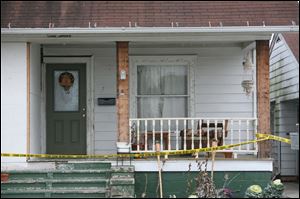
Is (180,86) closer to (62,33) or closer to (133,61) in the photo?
(133,61)

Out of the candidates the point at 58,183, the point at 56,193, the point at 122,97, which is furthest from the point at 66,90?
the point at 56,193

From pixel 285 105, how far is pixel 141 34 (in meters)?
6.73

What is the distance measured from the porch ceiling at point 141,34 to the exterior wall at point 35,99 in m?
0.62

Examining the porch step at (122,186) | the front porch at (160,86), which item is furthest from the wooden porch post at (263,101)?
the porch step at (122,186)

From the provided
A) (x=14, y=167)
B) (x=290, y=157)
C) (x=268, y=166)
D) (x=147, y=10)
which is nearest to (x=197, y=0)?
(x=147, y=10)

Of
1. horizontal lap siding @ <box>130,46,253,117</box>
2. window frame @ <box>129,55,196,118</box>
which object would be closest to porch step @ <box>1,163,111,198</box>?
window frame @ <box>129,55,196,118</box>

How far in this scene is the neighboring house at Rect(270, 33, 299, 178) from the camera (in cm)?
1530

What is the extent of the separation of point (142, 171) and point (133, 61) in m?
3.12

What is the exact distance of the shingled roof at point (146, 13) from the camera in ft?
34.9

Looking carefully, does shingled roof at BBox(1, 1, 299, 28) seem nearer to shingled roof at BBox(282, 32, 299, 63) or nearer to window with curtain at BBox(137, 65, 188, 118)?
window with curtain at BBox(137, 65, 188, 118)

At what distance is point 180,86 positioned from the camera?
1293 cm

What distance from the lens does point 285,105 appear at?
16.0 meters

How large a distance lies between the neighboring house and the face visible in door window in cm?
576

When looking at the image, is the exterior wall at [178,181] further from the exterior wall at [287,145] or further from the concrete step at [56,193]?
the exterior wall at [287,145]
